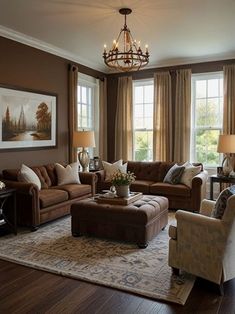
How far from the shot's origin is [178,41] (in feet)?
17.3

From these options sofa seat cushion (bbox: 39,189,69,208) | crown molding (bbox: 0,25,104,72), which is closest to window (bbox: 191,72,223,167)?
crown molding (bbox: 0,25,104,72)

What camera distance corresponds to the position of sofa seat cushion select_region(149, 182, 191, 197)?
536cm

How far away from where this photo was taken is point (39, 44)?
5.38 metres

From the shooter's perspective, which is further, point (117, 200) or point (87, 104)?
point (87, 104)

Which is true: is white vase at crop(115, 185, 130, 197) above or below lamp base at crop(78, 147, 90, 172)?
below

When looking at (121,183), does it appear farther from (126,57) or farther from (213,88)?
(213,88)

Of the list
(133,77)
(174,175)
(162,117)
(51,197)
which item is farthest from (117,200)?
(133,77)

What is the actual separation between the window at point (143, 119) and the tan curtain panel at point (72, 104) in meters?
1.56

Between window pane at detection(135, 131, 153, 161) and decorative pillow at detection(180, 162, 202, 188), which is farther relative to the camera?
window pane at detection(135, 131, 153, 161)

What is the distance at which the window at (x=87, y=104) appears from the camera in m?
6.78

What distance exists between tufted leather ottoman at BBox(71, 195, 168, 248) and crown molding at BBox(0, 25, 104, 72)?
2938 mm

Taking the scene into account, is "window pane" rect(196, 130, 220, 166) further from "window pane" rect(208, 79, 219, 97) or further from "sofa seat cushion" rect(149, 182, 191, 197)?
"sofa seat cushion" rect(149, 182, 191, 197)

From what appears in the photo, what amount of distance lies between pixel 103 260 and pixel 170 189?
246 cm

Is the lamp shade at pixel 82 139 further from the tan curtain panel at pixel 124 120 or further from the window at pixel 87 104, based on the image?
the tan curtain panel at pixel 124 120
